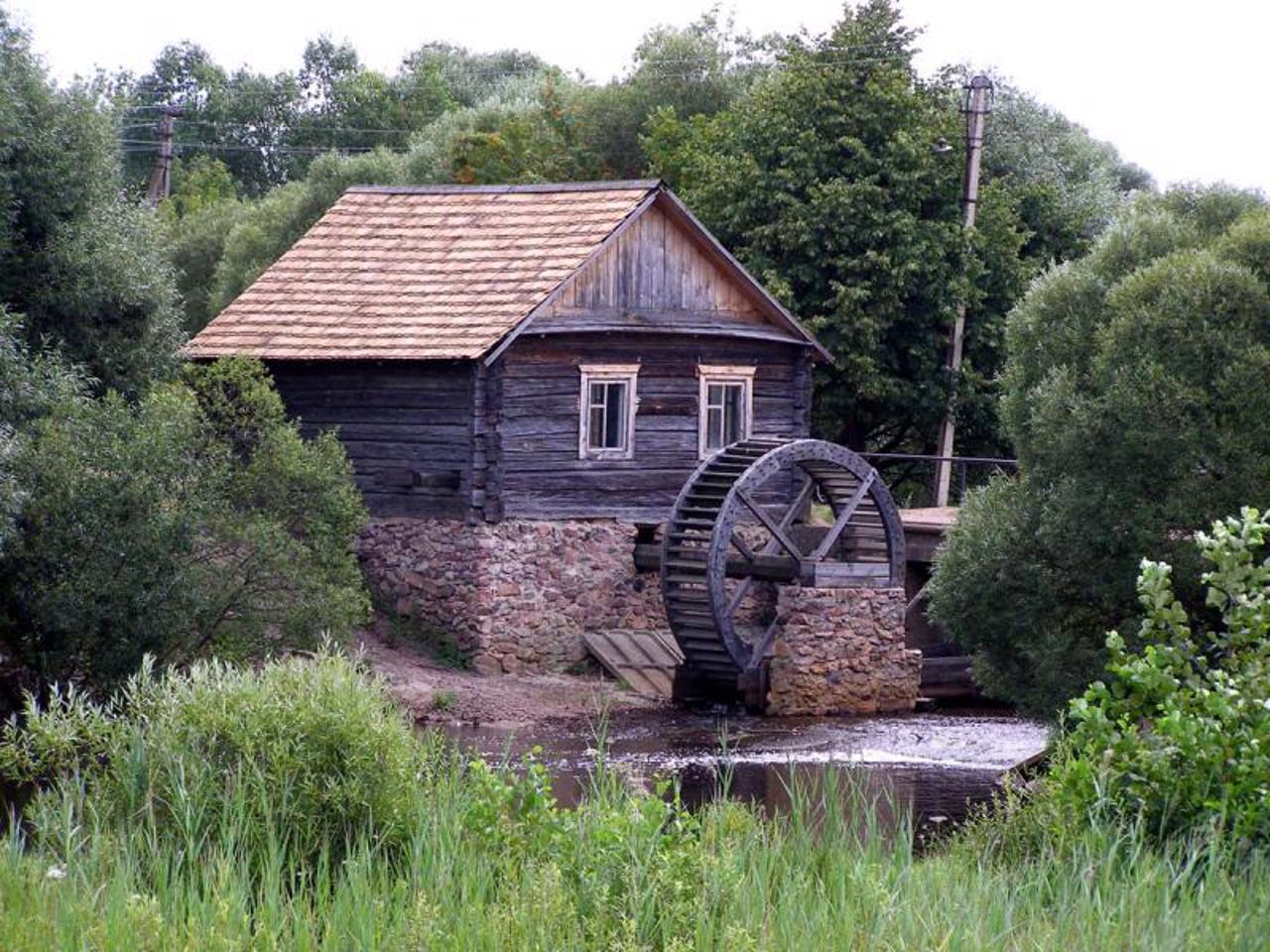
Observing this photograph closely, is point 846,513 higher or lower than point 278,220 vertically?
lower

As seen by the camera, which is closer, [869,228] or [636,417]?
[636,417]

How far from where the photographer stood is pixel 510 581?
2469 cm

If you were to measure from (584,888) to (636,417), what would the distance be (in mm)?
18373

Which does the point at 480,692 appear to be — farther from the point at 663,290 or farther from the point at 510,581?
the point at 663,290

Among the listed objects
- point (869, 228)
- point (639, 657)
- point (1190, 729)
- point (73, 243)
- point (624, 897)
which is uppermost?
point (869, 228)

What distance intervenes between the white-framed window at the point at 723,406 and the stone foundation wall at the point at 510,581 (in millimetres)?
1944

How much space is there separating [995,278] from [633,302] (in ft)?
32.2

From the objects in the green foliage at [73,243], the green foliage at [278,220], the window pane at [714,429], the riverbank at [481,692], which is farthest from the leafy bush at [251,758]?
the green foliage at [278,220]

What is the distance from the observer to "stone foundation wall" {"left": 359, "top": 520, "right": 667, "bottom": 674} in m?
24.5

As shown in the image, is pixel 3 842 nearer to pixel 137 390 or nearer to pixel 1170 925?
pixel 1170 925

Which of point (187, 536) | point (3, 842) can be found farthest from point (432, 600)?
point (3, 842)

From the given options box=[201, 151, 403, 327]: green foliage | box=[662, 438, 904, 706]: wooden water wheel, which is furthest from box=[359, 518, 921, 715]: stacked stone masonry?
box=[201, 151, 403, 327]: green foliage

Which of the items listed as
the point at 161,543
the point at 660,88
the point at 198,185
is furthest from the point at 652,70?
the point at 161,543

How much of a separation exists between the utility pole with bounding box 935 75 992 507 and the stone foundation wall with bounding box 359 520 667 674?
27.5 feet
